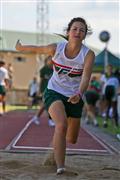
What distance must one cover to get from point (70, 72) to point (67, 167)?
1.27 meters

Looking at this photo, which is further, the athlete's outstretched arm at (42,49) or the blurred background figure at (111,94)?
the blurred background figure at (111,94)

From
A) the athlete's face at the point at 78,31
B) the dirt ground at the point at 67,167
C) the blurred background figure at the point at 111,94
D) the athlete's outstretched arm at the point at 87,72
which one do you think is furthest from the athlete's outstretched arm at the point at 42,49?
the blurred background figure at the point at 111,94

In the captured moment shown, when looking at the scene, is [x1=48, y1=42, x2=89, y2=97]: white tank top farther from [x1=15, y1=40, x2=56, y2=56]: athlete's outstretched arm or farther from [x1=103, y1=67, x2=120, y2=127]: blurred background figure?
[x1=103, y1=67, x2=120, y2=127]: blurred background figure

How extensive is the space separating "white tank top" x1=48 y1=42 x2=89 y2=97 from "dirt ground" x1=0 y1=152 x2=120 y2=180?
1.00 metres

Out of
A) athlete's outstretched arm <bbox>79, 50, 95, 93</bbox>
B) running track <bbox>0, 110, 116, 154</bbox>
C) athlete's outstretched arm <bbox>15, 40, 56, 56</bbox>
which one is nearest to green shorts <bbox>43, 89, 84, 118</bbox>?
athlete's outstretched arm <bbox>79, 50, 95, 93</bbox>

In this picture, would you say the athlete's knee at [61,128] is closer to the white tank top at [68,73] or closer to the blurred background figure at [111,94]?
the white tank top at [68,73]

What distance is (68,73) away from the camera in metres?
7.30

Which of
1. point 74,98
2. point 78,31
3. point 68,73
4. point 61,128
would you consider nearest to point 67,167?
point 61,128

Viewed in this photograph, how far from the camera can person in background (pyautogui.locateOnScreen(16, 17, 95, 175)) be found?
23.4 feet

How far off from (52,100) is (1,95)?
1407cm

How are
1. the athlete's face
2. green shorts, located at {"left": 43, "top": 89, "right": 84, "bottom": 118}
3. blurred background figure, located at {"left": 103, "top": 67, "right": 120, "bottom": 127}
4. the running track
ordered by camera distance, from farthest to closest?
blurred background figure, located at {"left": 103, "top": 67, "right": 120, "bottom": 127} → the running track → the athlete's face → green shorts, located at {"left": 43, "top": 89, "right": 84, "bottom": 118}

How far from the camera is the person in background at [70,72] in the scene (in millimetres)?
7145

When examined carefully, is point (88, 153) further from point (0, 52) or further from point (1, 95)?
point (0, 52)

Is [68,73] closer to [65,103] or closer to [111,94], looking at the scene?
[65,103]
